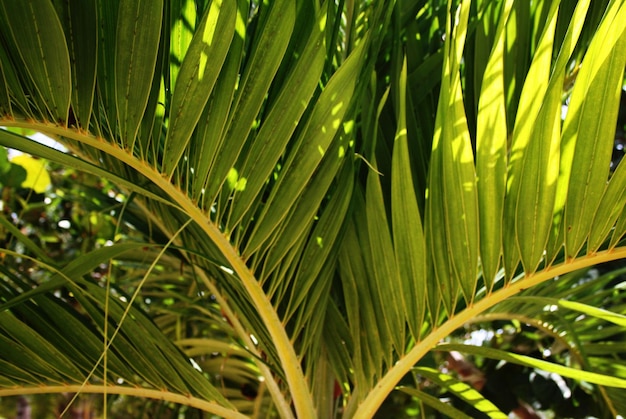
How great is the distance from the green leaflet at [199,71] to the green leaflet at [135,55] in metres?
0.03

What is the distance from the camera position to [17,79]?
0.54 m

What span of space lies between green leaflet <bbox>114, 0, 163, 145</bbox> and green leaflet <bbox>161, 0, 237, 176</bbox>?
3 centimetres

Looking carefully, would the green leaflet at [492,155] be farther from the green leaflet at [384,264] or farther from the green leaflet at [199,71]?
the green leaflet at [199,71]

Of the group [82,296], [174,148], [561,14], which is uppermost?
[561,14]

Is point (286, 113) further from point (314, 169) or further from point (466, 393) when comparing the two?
point (466, 393)

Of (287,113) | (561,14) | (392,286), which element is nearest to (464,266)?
(392,286)

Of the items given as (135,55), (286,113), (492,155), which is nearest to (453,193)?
(492,155)

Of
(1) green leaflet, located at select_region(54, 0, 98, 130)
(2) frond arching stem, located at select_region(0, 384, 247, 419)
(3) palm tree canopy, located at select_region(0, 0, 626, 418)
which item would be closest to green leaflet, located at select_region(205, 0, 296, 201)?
(3) palm tree canopy, located at select_region(0, 0, 626, 418)

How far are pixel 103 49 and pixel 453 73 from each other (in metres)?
0.31

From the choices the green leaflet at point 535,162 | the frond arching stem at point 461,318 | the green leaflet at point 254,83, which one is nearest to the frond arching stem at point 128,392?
the frond arching stem at point 461,318

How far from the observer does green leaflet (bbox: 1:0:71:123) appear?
1.58ft

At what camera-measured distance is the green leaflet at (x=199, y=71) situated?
54cm

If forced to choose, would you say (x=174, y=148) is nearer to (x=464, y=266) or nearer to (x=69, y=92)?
(x=69, y=92)

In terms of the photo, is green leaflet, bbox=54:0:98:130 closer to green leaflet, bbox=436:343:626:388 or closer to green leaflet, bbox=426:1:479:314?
green leaflet, bbox=426:1:479:314
